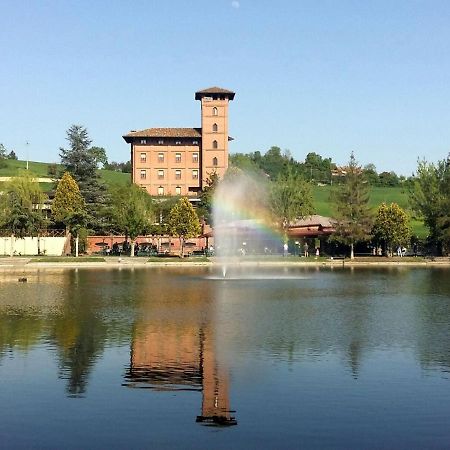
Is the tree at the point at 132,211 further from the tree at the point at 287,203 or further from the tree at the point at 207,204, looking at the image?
the tree at the point at 287,203

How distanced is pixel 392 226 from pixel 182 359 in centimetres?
6341

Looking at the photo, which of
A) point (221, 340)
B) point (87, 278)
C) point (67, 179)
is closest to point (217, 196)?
point (67, 179)

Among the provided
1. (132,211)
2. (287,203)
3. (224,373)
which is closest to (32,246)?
(132,211)

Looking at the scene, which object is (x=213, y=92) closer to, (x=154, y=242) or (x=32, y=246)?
(x=154, y=242)

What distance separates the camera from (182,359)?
A: 765 inches

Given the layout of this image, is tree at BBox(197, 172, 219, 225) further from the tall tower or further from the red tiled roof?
the red tiled roof

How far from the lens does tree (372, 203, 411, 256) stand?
79.1 metres

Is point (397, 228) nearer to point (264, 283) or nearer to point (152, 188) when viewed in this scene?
point (264, 283)

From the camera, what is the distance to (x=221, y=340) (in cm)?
2266

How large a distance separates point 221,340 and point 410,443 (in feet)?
36.5

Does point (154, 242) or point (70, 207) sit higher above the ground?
point (70, 207)

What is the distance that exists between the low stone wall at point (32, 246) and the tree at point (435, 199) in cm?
4624

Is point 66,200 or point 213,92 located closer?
point 66,200

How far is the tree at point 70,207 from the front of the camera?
8275 cm
